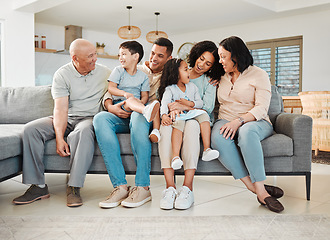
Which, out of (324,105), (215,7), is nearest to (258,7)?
(215,7)

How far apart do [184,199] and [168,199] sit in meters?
0.09

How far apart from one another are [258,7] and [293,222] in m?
5.82

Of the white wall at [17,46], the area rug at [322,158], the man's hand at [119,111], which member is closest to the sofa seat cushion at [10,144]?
the man's hand at [119,111]

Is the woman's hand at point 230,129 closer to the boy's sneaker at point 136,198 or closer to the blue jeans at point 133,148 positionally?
the blue jeans at point 133,148

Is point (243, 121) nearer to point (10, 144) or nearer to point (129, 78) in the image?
point (129, 78)

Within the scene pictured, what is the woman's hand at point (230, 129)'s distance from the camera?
2115 millimetres

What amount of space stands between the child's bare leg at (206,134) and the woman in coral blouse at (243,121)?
0.03 m

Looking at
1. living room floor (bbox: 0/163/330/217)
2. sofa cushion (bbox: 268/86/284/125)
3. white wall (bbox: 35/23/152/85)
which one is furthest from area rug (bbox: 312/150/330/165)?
white wall (bbox: 35/23/152/85)

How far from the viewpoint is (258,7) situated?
6.82 metres

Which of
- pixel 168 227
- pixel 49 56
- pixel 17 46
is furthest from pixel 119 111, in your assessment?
pixel 49 56

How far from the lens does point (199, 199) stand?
91.2 inches

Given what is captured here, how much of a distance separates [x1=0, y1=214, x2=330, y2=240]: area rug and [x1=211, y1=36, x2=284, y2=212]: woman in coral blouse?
22cm

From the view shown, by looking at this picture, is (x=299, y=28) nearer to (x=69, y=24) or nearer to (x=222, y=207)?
(x=69, y=24)

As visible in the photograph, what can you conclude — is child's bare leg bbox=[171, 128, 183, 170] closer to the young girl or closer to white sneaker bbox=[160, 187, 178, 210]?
the young girl
